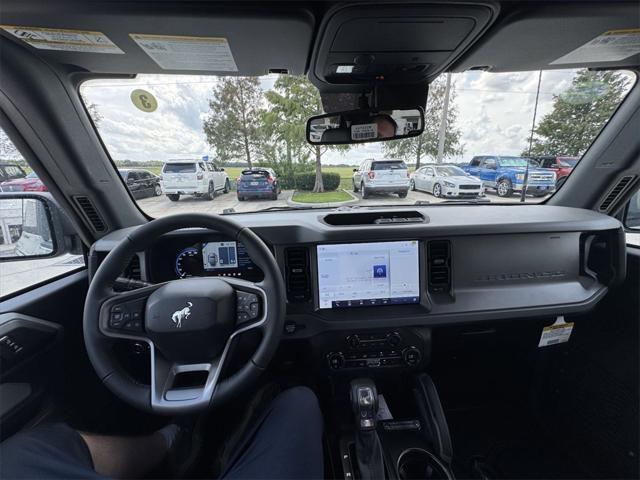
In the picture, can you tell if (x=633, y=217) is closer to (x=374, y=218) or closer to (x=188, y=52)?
(x=374, y=218)

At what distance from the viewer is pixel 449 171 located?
230cm

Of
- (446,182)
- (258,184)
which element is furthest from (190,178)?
(446,182)

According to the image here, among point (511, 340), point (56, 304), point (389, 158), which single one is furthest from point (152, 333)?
point (511, 340)

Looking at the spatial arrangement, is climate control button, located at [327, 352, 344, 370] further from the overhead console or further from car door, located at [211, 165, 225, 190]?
the overhead console

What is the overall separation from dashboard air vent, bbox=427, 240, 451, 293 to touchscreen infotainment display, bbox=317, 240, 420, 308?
0.11 metres

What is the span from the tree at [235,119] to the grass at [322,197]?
40 centimetres

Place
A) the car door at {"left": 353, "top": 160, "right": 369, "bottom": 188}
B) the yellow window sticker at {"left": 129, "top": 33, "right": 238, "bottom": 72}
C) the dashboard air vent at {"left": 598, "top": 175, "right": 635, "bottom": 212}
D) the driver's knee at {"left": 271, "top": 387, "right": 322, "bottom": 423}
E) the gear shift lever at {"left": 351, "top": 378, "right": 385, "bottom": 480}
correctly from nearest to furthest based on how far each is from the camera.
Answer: the yellow window sticker at {"left": 129, "top": 33, "right": 238, "bottom": 72}
the driver's knee at {"left": 271, "top": 387, "right": 322, "bottom": 423}
the gear shift lever at {"left": 351, "top": 378, "right": 385, "bottom": 480}
the dashboard air vent at {"left": 598, "top": 175, "right": 635, "bottom": 212}
the car door at {"left": 353, "top": 160, "right": 369, "bottom": 188}

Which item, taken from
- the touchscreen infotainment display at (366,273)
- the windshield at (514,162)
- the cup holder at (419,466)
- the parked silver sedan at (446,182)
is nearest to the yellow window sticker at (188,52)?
the touchscreen infotainment display at (366,273)

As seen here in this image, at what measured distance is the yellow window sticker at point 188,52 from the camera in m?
1.37

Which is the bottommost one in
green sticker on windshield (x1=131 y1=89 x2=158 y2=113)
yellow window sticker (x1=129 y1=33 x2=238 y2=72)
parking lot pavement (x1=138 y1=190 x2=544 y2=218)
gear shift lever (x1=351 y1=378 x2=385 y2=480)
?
gear shift lever (x1=351 y1=378 x2=385 y2=480)

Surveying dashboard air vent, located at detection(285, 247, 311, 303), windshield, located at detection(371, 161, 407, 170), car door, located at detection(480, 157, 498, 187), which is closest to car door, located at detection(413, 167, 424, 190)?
windshield, located at detection(371, 161, 407, 170)

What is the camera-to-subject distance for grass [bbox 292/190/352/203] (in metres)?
2.14

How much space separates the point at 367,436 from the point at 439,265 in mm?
1074

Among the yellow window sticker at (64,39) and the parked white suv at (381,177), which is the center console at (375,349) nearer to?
the parked white suv at (381,177)
